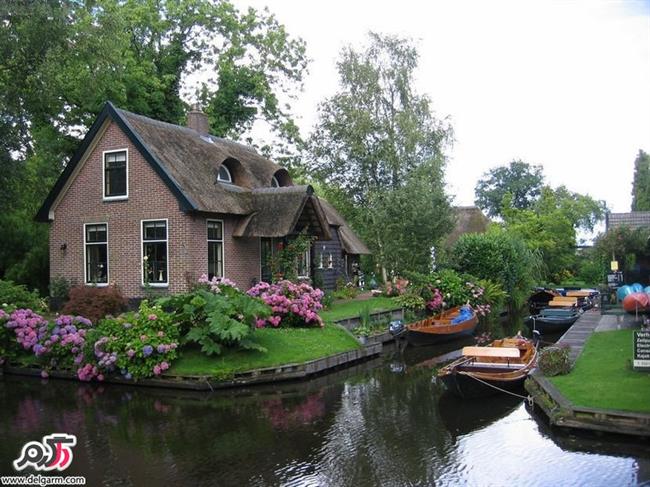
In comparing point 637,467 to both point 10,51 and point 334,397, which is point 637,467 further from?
point 10,51

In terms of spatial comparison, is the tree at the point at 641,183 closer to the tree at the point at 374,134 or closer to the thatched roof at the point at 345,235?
the tree at the point at 374,134

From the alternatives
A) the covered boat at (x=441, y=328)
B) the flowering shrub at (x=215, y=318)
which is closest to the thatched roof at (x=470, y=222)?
the covered boat at (x=441, y=328)

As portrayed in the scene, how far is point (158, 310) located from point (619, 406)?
10408 millimetres

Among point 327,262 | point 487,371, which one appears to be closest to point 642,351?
point 487,371

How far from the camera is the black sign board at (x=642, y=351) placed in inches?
479

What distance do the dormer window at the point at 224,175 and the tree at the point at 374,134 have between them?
9686 millimetres

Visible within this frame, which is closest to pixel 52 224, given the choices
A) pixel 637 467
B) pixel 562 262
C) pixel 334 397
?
pixel 334 397

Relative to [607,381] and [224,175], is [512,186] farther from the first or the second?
[607,381]

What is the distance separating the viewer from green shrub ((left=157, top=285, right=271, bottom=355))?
49.0ft

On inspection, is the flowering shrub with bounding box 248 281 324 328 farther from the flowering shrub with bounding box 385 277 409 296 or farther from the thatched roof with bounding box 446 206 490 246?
the thatched roof with bounding box 446 206 490 246

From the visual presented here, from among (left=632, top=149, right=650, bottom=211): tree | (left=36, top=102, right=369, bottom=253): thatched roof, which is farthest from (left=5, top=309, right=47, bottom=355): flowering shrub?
(left=632, top=149, right=650, bottom=211): tree

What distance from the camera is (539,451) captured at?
995 cm

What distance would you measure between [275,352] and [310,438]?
17.6 feet

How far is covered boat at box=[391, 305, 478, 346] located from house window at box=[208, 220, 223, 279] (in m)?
6.55
